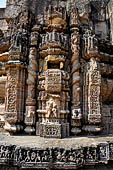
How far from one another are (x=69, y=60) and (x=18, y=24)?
259cm

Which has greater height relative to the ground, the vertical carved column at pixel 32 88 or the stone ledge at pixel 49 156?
the vertical carved column at pixel 32 88

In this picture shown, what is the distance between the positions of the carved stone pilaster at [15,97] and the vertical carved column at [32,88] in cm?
22

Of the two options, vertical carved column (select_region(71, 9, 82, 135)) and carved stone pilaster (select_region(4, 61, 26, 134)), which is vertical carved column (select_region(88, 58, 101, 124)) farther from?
carved stone pilaster (select_region(4, 61, 26, 134))

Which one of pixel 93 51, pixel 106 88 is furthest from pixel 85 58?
pixel 106 88

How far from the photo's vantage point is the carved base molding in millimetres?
3209

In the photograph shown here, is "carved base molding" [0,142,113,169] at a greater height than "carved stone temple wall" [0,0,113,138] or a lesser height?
lesser

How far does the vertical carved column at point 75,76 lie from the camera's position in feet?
16.2

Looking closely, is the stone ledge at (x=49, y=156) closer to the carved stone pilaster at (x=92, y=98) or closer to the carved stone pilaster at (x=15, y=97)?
the carved stone pilaster at (x=15, y=97)

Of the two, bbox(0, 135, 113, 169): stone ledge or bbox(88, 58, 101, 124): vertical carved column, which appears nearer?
bbox(0, 135, 113, 169): stone ledge

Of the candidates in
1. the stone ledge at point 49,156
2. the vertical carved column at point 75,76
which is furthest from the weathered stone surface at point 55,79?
the stone ledge at point 49,156

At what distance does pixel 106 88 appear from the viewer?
19.3 ft

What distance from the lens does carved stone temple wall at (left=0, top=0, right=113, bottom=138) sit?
4926mm

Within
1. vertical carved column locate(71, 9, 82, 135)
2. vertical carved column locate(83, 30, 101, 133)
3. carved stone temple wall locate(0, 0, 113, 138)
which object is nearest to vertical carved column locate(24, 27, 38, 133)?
carved stone temple wall locate(0, 0, 113, 138)

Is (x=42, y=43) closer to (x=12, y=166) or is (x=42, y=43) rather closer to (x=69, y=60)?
(x=69, y=60)
